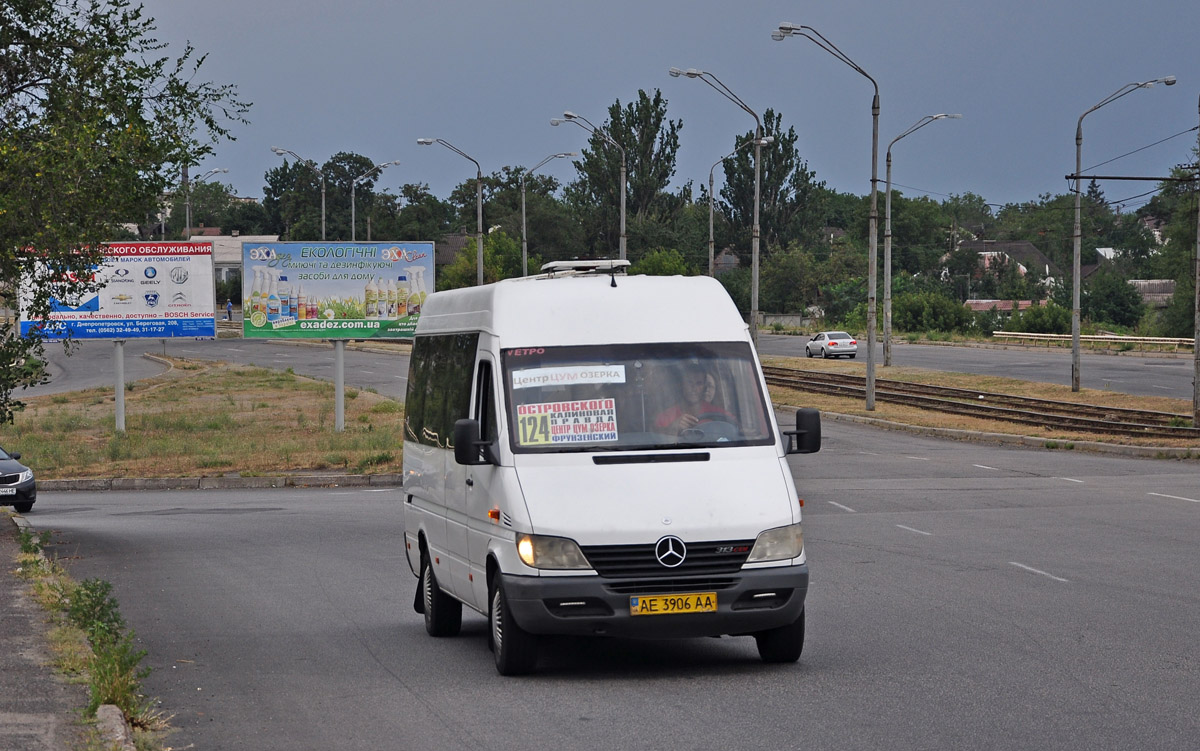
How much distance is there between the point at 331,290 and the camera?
1433 inches

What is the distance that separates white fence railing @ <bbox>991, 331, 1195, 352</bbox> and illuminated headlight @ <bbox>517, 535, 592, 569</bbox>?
6750cm

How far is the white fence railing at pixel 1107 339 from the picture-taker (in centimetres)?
7500

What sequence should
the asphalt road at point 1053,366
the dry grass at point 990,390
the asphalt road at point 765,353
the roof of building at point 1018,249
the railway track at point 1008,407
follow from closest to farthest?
the dry grass at point 990,390, the railway track at point 1008,407, the asphalt road at point 1053,366, the asphalt road at point 765,353, the roof of building at point 1018,249

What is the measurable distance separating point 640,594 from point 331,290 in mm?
29206

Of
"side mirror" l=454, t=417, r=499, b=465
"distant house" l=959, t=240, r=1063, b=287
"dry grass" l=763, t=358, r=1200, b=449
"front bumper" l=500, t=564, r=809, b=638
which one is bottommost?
"dry grass" l=763, t=358, r=1200, b=449

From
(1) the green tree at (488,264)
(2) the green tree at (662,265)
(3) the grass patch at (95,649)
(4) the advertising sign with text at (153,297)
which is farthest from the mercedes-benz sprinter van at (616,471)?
(2) the green tree at (662,265)

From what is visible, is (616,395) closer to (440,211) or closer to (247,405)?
(247,405)

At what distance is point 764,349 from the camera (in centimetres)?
8212

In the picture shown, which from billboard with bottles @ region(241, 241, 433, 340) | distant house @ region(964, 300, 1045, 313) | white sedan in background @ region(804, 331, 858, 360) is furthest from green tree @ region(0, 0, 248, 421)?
distant house @ region(964, 300, 1045, 313)

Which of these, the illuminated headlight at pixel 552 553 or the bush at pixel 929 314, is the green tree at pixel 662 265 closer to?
the bush at pixel 929 314

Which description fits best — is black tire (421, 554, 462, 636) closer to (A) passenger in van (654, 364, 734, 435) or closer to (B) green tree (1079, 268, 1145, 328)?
(A) passenger in van (654, 364, 734, 435)

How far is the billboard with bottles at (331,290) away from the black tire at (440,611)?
1018 inches

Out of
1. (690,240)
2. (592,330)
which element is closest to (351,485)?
(592,330)

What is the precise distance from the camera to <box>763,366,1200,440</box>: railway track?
111 feet
